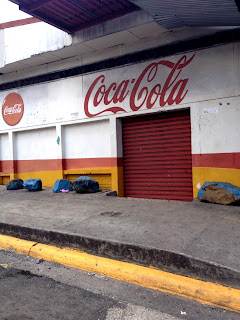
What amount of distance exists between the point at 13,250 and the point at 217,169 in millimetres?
4711

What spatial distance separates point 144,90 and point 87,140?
245cm

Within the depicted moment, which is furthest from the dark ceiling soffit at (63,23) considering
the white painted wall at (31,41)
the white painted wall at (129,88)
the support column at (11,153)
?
the support column at (11,153)

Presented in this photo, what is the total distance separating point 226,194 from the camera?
595 cm

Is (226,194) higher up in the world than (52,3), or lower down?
lower down

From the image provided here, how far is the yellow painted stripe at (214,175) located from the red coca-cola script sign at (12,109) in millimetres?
6776

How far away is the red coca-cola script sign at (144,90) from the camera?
7098 mm

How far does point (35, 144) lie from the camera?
33.0ft

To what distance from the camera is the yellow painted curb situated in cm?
288

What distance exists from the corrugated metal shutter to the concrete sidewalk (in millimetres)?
864

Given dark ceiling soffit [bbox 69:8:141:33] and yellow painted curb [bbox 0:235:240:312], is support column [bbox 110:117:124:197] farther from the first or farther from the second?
yellow painted curb [bbox 0:235:240:312]

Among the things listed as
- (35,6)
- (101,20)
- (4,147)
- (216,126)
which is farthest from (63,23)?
(4,147)

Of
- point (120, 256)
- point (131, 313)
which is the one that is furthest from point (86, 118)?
point (131, 313)

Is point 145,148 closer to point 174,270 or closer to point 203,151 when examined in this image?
point 203,151

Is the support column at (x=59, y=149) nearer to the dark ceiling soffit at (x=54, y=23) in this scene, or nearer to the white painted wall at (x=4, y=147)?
the white painted wall at (x=4, y=147)
